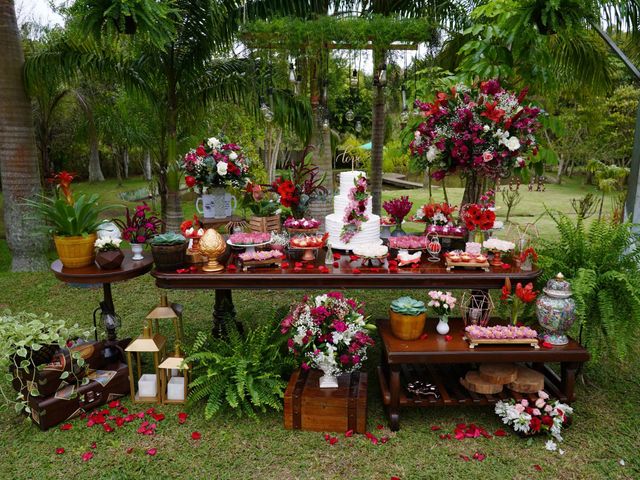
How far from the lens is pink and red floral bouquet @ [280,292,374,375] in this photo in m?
4.05

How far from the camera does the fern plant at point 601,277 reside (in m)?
4.13

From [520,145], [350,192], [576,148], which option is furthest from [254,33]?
[576,148]

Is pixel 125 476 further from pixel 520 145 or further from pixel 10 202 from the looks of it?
pixel 10 202

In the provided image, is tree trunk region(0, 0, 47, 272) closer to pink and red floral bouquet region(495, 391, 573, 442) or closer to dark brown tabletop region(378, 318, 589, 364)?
dark brown tabletop region(378, 318, 589, 364)

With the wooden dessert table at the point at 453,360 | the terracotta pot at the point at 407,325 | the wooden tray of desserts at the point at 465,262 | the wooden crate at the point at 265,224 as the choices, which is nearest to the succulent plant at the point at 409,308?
the terracotta pot at the point at 407,325

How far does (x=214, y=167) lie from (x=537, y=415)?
13.2 feet

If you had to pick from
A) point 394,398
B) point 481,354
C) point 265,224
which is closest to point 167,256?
point 265,224

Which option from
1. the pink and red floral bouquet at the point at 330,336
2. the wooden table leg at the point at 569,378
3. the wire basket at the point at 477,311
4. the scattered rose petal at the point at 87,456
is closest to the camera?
the scattered rose petal at the point at 87,456

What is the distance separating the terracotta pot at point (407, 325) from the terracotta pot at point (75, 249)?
2.76 meters

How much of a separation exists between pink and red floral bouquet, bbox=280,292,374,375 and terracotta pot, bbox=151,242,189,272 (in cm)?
114

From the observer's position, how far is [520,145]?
4.36 m

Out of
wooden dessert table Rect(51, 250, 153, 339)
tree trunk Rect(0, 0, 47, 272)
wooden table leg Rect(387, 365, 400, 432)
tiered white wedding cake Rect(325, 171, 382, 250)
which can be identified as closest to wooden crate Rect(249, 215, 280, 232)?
tiered white wedding cake Rect(325, 171, 382, 250)

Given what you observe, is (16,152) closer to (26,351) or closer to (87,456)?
(26,351)

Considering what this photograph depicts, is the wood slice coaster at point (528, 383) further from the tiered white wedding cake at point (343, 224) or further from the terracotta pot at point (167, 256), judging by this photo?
the terracotta pot at point (167, 256)
